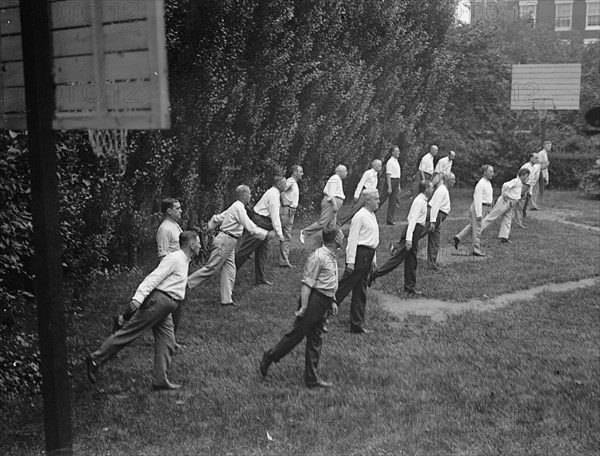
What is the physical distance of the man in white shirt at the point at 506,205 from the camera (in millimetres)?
18938

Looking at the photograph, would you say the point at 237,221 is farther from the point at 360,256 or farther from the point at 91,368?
the point at 91,368

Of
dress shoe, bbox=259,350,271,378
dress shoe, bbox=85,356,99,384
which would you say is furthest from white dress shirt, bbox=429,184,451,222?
dress shoe, bbox=85,356,99,384

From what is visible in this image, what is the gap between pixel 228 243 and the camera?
12.8 metres

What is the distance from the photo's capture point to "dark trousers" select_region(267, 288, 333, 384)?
887 cm

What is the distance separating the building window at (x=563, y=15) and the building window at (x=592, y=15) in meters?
1.10

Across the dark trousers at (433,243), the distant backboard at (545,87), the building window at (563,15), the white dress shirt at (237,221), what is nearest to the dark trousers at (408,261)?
the dark trousers at (433,243)

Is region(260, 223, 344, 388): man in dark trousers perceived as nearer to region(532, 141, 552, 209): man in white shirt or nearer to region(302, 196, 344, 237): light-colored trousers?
region(302, 196, 344, 237): light-colored trousers

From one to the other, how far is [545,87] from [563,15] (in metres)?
26.3

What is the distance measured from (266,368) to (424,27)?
23497 millimetres

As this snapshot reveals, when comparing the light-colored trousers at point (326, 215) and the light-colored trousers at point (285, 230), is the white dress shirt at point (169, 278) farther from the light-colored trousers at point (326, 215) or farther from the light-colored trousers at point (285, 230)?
the light-colored trousers at point (326, 215)

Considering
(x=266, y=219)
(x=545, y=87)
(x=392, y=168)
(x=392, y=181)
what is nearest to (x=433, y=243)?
(x=266, y=219)

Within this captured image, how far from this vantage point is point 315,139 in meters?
23.5

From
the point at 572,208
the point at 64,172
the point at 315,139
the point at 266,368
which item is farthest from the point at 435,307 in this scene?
the point at 572,208

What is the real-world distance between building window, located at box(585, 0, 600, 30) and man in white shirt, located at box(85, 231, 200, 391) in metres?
51.6
